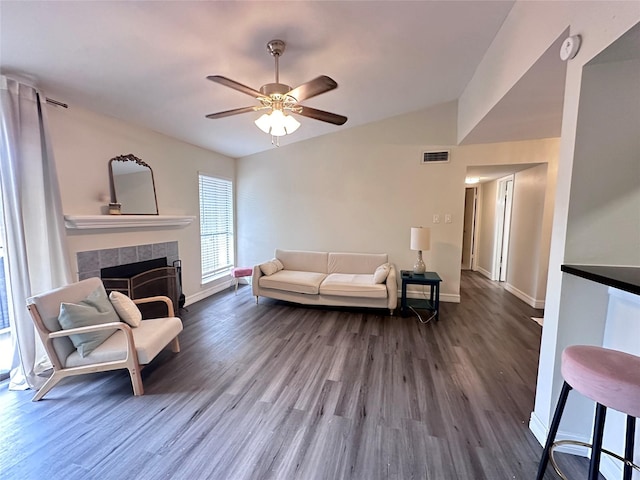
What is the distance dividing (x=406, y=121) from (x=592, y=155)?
319 cm

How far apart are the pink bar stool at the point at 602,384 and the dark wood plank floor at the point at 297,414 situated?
0.53 metres

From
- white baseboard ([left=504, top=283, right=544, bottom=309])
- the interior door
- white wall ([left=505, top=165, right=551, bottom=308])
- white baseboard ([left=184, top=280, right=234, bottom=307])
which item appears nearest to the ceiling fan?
white baseboard ([left=184, top=280, right=234, bottom=307])

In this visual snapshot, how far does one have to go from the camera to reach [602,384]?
3.44 feet

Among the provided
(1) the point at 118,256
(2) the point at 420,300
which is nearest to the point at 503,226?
(2) the point at 420,300

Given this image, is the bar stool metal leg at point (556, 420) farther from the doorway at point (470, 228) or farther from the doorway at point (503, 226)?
the doorway at point (470, 228)

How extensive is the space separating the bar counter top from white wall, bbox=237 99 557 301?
2.88 meters

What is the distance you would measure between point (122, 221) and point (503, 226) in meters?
6.44

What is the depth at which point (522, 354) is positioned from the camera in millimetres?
2758

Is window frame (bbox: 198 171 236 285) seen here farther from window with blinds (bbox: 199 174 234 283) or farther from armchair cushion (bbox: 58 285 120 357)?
armchair cushion (bbox: 58 285 120 357)

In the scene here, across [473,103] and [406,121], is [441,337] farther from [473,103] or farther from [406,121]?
[406,121]

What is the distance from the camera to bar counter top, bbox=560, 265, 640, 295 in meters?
1.15

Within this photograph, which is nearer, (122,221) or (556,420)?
(556,420)

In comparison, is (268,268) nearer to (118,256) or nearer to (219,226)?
(219,226)

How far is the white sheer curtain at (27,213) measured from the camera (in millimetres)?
2051
